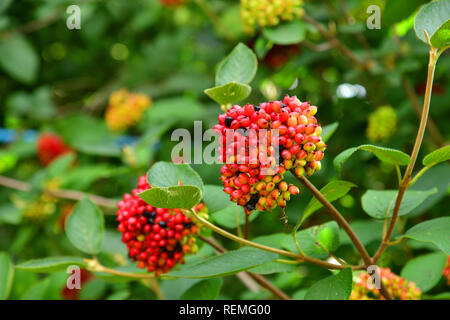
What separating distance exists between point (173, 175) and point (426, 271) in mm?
665

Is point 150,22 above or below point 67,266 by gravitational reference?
above

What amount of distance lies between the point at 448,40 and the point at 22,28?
7.98 ft

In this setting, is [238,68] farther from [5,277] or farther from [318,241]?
[5,277]

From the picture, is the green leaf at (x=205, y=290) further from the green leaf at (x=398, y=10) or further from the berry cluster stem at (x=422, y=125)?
the green leaf at (x=398, y=10)

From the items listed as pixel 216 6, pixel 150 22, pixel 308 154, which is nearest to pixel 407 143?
pixel 216 6

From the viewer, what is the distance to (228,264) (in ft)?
2.57

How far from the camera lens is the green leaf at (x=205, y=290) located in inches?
39.9

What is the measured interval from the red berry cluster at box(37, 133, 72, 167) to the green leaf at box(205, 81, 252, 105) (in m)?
1.74

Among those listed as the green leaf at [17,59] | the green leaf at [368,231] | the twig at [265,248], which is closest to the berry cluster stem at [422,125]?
the twig at [265,248]

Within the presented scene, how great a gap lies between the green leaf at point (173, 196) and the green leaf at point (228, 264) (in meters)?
0.11

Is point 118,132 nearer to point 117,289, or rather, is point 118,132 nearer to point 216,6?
point 216,6

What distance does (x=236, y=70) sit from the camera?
36.3 inches

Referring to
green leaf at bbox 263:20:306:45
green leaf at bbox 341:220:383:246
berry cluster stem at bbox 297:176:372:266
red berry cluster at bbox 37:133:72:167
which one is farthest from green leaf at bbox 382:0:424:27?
red berry cluster at bbox 37:133:72:167

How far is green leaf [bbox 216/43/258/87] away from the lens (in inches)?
35.9
